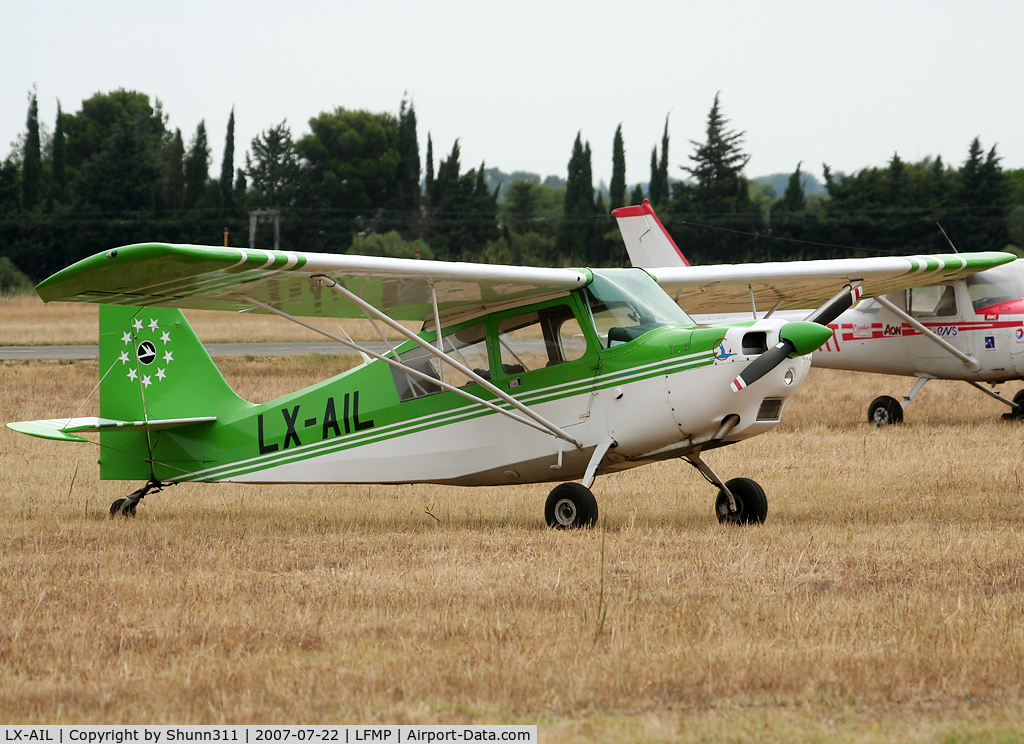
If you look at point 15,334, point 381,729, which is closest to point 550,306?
point 381,729

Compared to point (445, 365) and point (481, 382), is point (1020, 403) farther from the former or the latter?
point (481, 382)

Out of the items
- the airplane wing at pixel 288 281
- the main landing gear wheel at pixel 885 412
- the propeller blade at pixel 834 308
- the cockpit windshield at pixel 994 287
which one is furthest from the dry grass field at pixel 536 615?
the cockpit windshield at pixel 994 287

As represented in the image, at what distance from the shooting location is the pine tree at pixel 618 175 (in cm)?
6825

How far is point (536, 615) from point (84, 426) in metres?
5.81

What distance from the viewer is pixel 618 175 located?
68.5m

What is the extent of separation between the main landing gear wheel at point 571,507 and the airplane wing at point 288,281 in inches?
66.3

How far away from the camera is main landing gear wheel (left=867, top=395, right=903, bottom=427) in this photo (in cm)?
1731

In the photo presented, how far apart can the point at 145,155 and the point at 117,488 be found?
5916 cm

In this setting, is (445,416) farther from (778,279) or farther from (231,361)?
(231,361)

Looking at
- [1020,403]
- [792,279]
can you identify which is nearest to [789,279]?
[792,279]

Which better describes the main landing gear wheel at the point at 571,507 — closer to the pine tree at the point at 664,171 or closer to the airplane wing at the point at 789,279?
the airplane wing at the point at 789,279

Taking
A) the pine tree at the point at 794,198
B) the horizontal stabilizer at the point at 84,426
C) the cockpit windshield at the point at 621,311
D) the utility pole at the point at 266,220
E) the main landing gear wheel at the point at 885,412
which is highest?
the pine tree at the point at 794,198

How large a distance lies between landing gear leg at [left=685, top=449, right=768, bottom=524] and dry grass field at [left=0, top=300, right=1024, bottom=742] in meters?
0.22

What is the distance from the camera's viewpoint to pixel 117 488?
1253 centimetres
